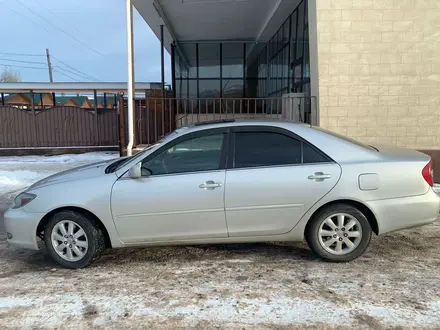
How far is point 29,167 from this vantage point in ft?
37.1

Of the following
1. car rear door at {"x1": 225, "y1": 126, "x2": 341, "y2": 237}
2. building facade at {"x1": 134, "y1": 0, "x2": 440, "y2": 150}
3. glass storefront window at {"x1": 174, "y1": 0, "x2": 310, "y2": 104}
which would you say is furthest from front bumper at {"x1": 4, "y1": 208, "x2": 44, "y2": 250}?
glass storefront window at {"x1": 174, "y1": 0, "x2": 310, "y2": 104}

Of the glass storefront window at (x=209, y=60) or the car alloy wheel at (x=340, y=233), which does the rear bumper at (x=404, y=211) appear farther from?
the glass storefront window at (x=209, y=60)

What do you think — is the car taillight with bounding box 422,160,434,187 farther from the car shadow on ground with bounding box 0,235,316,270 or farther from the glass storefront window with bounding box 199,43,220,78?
the glass storefront window with bounding box 199,43,220,78

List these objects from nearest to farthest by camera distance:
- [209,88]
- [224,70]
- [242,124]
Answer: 1. [242,124]
2. [224,70]
3. [209,88]

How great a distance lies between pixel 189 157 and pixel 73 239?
1.52 m

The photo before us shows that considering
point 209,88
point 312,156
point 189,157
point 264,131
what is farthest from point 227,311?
point 209,88

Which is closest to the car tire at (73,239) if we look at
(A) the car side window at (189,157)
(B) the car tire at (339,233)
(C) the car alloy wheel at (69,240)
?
(C) the car alloy wheel at (69,240)

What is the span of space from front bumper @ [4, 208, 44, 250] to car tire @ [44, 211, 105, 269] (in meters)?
0.13

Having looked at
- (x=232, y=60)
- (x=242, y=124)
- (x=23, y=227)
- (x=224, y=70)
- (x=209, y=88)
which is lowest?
(x=23, y=227)

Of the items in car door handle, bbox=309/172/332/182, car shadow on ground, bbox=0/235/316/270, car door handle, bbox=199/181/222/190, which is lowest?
car shadow on ground, bbox=0/235/316/270

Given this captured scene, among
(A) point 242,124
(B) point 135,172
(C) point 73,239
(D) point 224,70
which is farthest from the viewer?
(D) point 224,70

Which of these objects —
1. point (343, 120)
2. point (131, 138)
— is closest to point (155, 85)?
point (131, 138)

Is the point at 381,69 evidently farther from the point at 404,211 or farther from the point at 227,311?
the point at 227,311

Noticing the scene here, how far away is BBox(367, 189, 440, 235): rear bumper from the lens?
13.6 ft
